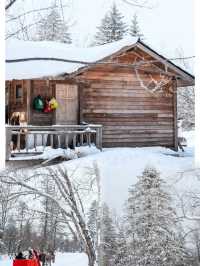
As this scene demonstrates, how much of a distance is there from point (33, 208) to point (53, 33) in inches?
38.5

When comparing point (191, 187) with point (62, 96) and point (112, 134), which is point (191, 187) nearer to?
point (112, 134)

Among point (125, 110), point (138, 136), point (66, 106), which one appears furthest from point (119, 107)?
point (66, 106)

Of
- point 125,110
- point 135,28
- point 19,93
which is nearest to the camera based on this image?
point 19,93

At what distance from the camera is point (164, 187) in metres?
2.35

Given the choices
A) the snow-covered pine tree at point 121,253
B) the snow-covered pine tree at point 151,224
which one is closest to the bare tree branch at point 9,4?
the snow-covered pine tree at point 151,224

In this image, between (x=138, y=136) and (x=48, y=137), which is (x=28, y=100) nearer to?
(x=48, y=137)

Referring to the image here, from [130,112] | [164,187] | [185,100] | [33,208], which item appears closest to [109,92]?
[130,112]

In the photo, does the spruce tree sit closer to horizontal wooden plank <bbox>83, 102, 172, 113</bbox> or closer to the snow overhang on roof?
horizontal wooden plank <bbox>83, 102, 172, 113</bbox>

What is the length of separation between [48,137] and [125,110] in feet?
1.48

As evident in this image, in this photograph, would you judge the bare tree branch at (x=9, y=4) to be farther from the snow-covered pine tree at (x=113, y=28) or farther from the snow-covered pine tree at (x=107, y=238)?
the snow-covered pine tree at (x=107, y=238)

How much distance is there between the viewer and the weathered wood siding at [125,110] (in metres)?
2.40

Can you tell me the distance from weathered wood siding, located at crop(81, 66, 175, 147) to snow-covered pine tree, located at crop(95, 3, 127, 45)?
0.55 ft

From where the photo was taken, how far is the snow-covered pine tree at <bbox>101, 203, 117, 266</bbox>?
236 cm

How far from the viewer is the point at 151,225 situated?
92.6 inches
